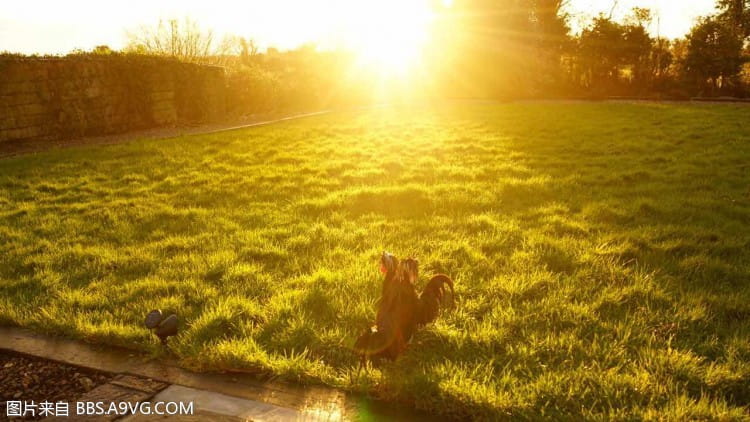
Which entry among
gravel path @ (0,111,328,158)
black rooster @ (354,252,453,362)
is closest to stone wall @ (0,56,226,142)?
gravel path @ (0,111,328,158)

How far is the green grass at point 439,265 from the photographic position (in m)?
3.21

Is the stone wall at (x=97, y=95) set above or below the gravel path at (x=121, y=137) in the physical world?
above

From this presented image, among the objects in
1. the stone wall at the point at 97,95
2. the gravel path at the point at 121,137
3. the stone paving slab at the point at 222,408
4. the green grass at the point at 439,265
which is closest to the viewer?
the stone paving slab at the point at 222,408

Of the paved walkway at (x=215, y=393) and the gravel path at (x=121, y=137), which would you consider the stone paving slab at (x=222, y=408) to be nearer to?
the paved walkway at (x=215, y=393)

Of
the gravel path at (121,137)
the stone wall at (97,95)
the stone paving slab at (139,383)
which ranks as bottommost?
the stone paving slab at (139,383)

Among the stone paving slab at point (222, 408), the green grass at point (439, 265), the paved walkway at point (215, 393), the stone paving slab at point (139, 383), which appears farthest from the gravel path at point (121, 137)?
the stone paving slab at point (222, 408)

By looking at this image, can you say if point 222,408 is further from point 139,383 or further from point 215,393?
point 139,383

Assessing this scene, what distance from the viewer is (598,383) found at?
3.06 metres

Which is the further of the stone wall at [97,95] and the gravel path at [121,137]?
the stone wall at [97,95]

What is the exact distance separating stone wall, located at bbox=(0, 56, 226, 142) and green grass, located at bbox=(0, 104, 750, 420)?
3.42m

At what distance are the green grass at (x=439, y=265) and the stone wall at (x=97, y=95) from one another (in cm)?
342

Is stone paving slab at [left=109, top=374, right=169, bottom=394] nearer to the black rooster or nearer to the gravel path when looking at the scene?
the black rooster

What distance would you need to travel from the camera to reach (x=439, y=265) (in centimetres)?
→ 511

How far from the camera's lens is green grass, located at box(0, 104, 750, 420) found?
10.5ft
